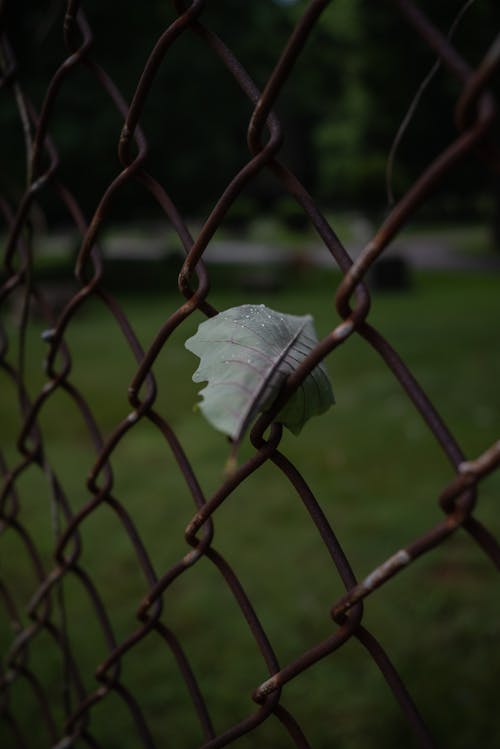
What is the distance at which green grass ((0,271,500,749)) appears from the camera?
91.0 inches

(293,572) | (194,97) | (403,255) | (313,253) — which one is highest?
(194,97)

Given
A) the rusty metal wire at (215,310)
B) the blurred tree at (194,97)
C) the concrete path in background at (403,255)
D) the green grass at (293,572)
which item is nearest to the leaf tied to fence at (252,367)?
the rusty metal wire at (215,310)

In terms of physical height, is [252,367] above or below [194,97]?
below

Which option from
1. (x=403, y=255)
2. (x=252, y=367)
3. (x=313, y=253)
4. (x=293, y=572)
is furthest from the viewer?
(x=313, y=253)

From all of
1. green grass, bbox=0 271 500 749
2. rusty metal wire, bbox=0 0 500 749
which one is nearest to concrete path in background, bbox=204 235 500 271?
green grass, bbox=0 271 500 749

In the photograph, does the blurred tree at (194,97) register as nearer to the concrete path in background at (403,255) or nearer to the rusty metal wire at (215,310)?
the concrete path in background at (403,255)

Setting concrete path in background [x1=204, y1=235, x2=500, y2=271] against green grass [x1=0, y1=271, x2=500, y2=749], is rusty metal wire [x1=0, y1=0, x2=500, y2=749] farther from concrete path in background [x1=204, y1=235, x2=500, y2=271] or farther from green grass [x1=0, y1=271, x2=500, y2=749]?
concrete path in background [x1=204, y1=235, x2=500, y2=271]

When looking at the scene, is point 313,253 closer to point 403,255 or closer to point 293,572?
point 403,255

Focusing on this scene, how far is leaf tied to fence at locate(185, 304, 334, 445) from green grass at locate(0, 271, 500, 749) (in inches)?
77.4

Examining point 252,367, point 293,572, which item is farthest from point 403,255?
point 252,367

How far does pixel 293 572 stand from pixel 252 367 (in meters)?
2.80

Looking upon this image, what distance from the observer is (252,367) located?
0.52 meters

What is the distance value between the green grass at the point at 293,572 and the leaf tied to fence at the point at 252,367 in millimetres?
1965

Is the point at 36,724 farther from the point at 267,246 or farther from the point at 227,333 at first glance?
the point at 267,246
